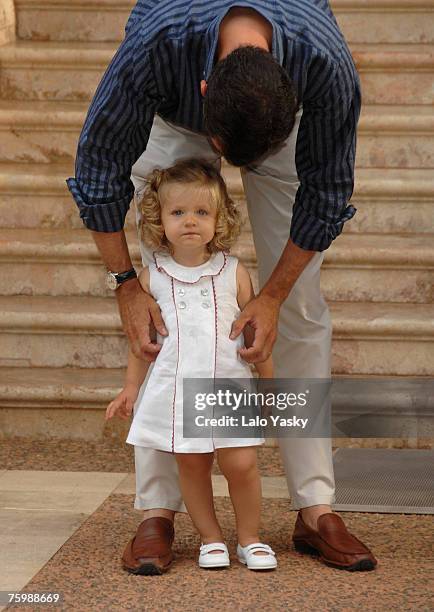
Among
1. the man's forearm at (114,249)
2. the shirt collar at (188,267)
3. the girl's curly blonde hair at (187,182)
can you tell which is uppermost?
the girl's curly blonde hair at (187,182)

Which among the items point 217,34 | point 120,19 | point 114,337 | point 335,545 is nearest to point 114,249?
point 217,34

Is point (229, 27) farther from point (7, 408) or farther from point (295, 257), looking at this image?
point (7, 408)

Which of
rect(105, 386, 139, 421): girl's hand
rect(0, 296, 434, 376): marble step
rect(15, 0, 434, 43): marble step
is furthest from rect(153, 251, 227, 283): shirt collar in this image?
rect(15, 0, 434, 43): marble step

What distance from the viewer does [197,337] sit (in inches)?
104

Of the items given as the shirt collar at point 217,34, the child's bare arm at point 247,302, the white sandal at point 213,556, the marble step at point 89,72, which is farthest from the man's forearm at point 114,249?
the marble step at point 89,72

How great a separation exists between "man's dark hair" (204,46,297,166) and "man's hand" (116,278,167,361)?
23.8 inches

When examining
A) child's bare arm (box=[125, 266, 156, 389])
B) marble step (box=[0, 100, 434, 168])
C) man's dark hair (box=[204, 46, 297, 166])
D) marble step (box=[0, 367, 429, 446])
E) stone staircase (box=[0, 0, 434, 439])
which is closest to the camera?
man's dark hair (box=[204, 46, 297, 166])

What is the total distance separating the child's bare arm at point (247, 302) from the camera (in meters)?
2.70

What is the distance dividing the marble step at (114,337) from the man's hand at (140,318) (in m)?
1.30

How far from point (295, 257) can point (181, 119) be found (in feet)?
1.33

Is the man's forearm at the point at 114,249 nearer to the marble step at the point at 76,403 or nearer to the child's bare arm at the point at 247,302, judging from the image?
the child's bare arm at the point at 247,302

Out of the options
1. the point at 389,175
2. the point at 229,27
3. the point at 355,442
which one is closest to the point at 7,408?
the point at 355,442

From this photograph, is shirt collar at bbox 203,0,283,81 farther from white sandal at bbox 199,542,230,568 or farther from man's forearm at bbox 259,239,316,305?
white sandal at bbox 199,542,230,568

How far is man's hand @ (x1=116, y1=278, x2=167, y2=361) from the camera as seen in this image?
8.73 ft
